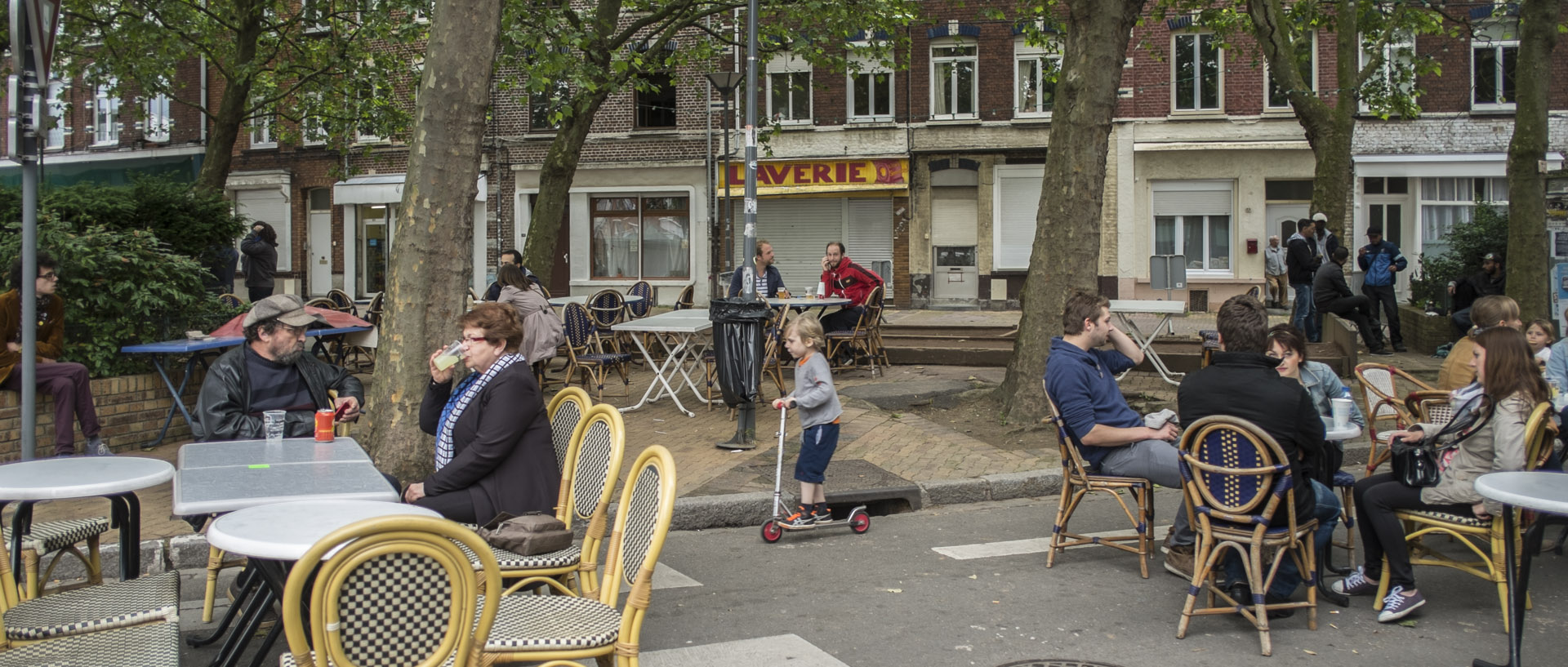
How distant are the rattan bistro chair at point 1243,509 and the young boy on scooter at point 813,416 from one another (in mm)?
2372

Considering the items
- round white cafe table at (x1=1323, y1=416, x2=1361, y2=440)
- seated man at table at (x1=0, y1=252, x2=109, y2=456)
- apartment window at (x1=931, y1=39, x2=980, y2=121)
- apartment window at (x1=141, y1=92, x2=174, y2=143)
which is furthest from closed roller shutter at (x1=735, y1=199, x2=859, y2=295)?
round white cafe table at (x1=1323, y1=416, x2=1361, y2=440)

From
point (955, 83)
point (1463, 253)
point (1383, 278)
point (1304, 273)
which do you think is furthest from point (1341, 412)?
point (955, 83)

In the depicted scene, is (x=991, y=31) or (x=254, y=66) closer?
(x=254, y=66)

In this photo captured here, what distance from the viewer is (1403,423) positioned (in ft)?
22.1

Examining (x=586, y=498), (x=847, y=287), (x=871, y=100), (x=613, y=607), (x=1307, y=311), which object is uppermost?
(x=871, y=100)

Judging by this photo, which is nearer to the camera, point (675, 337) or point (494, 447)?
point (494, 447)

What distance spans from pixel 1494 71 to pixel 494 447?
26934 millimetres

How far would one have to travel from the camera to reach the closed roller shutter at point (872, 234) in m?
27.5

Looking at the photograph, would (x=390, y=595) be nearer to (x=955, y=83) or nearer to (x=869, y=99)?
(x=955, y=83)

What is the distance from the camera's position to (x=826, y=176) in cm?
2745

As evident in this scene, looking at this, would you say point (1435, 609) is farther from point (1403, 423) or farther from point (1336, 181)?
point (1336, 181)

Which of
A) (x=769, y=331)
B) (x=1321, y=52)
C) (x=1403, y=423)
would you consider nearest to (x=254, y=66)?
(x=769, y=331)

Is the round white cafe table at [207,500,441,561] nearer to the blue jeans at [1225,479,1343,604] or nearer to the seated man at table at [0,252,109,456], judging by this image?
the blue jeans at [1225,479,1343,604]

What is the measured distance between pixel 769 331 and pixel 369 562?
30.3 feet
